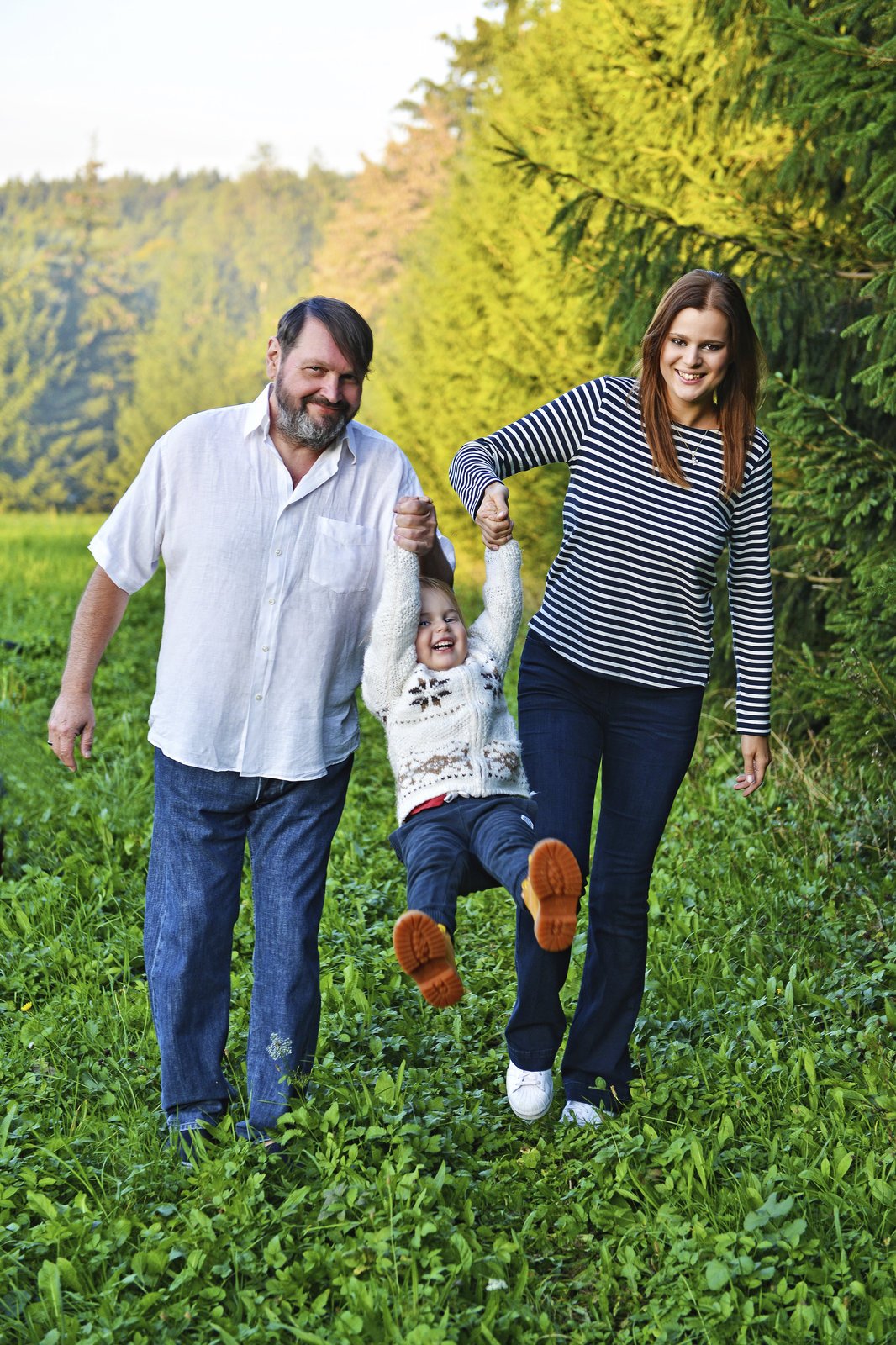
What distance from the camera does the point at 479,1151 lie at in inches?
143

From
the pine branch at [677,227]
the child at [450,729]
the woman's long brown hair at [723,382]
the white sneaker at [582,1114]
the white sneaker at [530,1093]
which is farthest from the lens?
the pine branch at [677,227]

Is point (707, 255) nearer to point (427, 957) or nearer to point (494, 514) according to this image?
point (494, 514)

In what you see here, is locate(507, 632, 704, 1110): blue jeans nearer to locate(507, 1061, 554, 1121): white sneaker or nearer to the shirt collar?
locate(507, 1061, 554, 1121): white sneaker

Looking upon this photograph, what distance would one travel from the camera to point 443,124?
37.1 m

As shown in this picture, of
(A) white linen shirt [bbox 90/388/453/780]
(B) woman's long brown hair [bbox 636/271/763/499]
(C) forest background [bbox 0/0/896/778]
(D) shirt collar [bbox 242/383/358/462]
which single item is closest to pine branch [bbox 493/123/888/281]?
(C) forest background [bbox 0/0/896/778]

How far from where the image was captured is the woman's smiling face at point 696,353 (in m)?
3.40

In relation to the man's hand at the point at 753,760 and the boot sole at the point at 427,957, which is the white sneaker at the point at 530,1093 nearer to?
the boot sole at the point at 427,957

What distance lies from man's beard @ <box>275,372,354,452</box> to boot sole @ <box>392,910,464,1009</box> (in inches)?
47.8

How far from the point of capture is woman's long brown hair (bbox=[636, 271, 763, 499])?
3.42 m

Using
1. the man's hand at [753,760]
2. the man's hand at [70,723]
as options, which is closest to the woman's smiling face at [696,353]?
the man's hand at [753,760]

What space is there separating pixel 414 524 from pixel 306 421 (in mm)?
376

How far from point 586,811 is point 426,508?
3.06 ft

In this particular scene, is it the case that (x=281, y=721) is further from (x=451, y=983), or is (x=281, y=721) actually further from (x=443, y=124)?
(x=443, y=124)

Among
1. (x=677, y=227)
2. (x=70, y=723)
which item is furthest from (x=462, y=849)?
(x=677, y=227)
